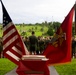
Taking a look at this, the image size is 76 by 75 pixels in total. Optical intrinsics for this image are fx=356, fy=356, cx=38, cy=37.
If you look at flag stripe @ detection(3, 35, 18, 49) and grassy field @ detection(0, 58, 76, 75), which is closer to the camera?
flag stripe @ detection(3, 35, 18, 49)

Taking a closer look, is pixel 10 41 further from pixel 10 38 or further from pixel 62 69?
pixel 62 69

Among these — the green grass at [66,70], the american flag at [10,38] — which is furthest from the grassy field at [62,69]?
the american flag at [10,38]

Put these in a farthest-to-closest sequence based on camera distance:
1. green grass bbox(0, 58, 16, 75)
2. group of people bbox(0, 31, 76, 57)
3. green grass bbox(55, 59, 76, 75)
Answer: group of people bbox(0, 31, 76, 57) < green grass bbox(0, 58, 16, 75) < green grass bbox(55, 59, 76, 75)

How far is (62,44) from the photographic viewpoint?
37.1ft

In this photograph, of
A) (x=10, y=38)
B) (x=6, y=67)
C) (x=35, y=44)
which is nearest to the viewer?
(x=10, y=38)

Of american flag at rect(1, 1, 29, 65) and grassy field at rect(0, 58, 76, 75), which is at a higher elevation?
american flag at rect(1, 1, 29, 65)

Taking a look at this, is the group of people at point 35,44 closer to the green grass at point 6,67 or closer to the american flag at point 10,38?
the green grass at point 6,67

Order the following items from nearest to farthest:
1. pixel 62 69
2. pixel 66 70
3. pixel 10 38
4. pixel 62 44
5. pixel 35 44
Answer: pixel 62 44, pixel 10 38, pixel 66 70, pixel 62 69, pixel 35 44

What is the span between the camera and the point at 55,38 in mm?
11578

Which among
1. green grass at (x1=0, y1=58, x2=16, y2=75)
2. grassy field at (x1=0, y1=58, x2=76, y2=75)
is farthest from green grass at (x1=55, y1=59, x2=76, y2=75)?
green grass at (x1=0, y1=58, x2=16, y2=75)

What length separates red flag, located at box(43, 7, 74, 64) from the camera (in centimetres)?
1119

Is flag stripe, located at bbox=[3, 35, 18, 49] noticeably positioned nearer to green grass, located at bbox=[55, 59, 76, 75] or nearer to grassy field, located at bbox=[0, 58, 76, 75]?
grassy field, located at bbox=[0, 58, 76, 75]

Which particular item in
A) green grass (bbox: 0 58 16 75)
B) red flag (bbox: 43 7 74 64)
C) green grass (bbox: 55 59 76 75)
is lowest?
green grass (bbox: 55 59 76 75)

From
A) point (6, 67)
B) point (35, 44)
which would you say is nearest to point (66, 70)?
point (6, 67)
